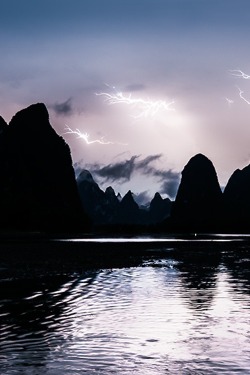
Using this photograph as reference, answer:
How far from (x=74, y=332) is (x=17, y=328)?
2.15m

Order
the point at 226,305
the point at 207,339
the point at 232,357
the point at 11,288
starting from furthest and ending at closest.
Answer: the point at 11,288
the point at 226,305
the point at 207,339
the point at 232,357

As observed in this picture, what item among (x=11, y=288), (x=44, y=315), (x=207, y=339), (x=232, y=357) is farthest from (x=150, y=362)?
(x=11, y=288)

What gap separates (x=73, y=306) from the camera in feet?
79.1

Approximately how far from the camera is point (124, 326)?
19203mm

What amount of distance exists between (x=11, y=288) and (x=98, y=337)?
15039 millimetres

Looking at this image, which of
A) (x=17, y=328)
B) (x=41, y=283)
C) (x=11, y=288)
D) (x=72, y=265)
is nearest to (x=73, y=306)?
(x=17, y=328)

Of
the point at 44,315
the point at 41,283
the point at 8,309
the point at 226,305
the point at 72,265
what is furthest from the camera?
the point at 72,265

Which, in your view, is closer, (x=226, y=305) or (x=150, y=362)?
(x=150, y=362)

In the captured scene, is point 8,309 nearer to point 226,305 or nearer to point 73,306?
point 73,306

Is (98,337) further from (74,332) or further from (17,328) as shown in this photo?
(17,328)

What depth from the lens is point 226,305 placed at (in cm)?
2448

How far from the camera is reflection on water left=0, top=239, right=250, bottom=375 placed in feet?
44.5

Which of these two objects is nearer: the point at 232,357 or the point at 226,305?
the point at 232,357

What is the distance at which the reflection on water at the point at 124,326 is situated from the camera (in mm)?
13562
